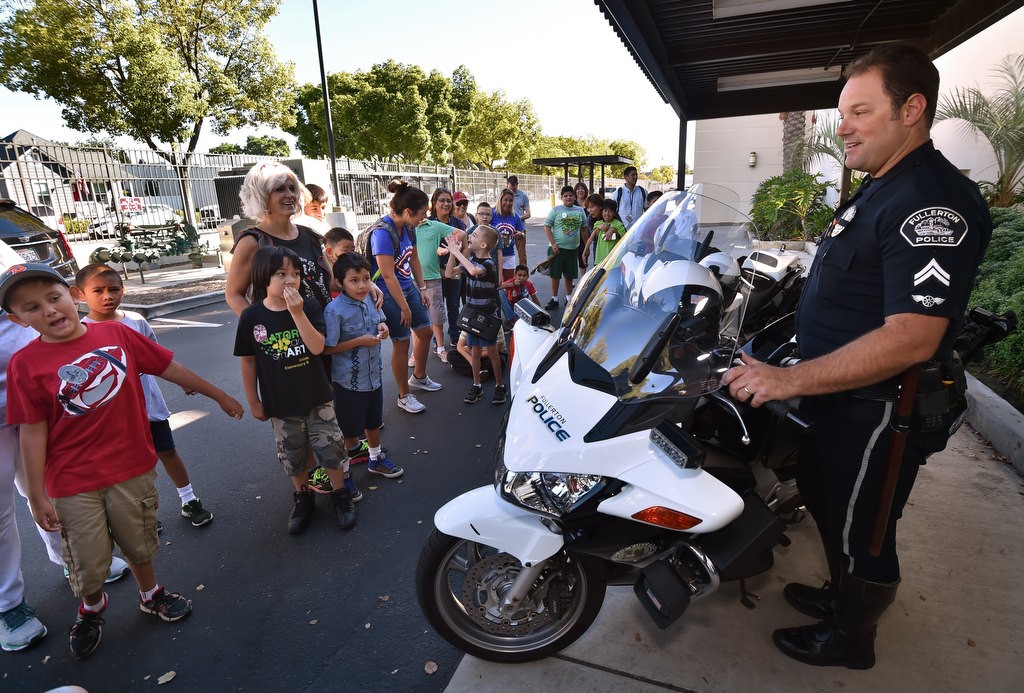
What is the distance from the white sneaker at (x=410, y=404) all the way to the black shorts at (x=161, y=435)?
200cm

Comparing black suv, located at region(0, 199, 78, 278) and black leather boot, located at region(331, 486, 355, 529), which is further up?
black suv, located at region(0, 199, 78, 278)

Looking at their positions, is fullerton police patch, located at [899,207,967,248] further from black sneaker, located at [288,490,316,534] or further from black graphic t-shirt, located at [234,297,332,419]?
black sneaker, located at [288,490,316,534]

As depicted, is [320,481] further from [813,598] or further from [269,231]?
[813,598]

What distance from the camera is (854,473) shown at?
200cm

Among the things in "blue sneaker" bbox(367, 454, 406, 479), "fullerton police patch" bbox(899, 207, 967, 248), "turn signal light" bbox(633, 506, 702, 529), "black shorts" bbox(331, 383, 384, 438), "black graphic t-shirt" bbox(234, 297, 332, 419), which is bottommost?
"blue sneaker" bbox(367, 454, 406, 479)

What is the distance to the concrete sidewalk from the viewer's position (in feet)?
7.25

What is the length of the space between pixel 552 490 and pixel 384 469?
2274 millimetres

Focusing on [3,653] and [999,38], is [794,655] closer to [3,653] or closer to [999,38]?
[3,653]

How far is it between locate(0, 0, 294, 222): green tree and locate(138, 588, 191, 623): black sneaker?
557 inches

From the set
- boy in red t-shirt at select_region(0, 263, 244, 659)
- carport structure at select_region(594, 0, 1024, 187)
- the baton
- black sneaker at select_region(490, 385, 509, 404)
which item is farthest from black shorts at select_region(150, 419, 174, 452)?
carport structure at select_region(594, 0, 1024, 187)

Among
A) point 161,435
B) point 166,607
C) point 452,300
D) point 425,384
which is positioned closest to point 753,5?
point 452,300

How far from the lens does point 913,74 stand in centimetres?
176

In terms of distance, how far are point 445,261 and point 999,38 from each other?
28.0 ft

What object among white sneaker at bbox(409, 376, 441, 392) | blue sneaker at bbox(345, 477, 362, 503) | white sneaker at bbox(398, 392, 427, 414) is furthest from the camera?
white sneaker at bbox(409, 376, 441, 392)
